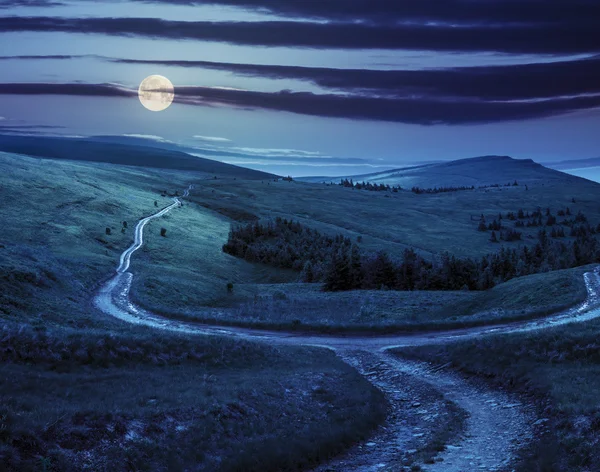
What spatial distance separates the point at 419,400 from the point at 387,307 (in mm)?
30273

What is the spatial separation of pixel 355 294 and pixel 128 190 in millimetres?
135615

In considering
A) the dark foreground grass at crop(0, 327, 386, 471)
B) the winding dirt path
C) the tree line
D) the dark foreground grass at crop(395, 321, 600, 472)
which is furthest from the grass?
the tree line

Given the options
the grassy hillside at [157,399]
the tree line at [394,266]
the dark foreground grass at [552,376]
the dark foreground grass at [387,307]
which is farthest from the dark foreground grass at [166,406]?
the tree line at [394,266]

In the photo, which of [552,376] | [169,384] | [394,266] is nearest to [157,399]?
[169,384]

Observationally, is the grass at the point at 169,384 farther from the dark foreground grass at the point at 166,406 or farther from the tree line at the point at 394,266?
the tree line at the point at 394,266

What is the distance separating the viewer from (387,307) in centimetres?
5878

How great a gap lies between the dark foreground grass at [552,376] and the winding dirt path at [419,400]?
0.93m

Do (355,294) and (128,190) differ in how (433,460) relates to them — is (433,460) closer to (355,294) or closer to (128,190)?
(355,294)

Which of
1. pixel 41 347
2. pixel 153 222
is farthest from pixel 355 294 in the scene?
pixel 153 222

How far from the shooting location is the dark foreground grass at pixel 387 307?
149 feet

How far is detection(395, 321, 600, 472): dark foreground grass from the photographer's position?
19.6 meters

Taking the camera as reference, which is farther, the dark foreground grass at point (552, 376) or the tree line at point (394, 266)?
the tree line at point (394, 266)

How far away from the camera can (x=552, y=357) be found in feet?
98.6

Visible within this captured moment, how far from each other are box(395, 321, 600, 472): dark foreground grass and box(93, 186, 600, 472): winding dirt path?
933mm
